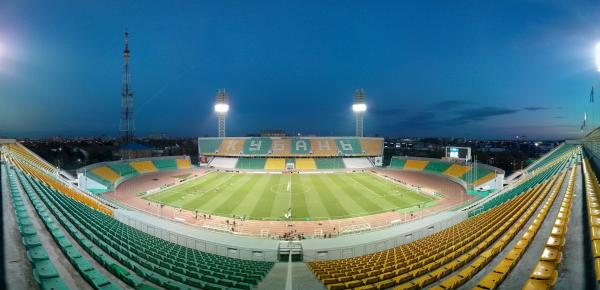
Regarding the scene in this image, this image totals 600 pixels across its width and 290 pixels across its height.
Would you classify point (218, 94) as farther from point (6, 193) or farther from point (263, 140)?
point (6, 193)

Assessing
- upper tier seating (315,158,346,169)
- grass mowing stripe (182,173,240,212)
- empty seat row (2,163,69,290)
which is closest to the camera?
empty seat row (2,163,69,290)

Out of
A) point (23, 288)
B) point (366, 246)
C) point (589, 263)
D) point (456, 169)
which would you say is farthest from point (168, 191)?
point (456, 169)

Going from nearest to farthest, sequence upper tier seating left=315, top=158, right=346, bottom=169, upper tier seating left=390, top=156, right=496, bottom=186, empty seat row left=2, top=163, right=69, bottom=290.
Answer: empty seat row left=2, top=163, right=69, bottom=290
upper tier seating left=390, top=156, right=496, bottom=186
upper tier seating left=315, top=158, right=346, bottom=169

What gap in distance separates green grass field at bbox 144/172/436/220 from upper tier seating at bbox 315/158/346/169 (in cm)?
1174

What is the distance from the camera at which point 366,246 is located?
15648 millimetres

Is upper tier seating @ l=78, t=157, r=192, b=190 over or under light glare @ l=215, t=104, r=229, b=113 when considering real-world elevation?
under

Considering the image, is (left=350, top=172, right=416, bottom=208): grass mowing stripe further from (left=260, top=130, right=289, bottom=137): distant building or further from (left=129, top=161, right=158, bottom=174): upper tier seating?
(left=260, top=130, right=289, bottom=137): distant building

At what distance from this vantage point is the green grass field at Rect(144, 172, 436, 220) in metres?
29.4

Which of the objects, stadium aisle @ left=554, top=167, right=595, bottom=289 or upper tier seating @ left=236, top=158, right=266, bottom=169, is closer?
stadium aisle @ left=554, top=167, right=595, bottom=289

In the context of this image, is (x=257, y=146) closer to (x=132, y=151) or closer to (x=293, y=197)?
(x=132, y=151)

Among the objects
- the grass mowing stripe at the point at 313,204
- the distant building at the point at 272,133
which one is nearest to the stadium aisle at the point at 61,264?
the grass mowing stripe at the point at 313,204

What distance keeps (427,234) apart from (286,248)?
28.2 ft

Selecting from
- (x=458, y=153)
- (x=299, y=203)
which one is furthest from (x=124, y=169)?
(x=458, y=153)

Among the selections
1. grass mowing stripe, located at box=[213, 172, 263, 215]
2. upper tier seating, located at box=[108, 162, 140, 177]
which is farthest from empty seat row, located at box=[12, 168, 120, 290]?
upper tier seating, located at box=[108, 162, 140, 177]
